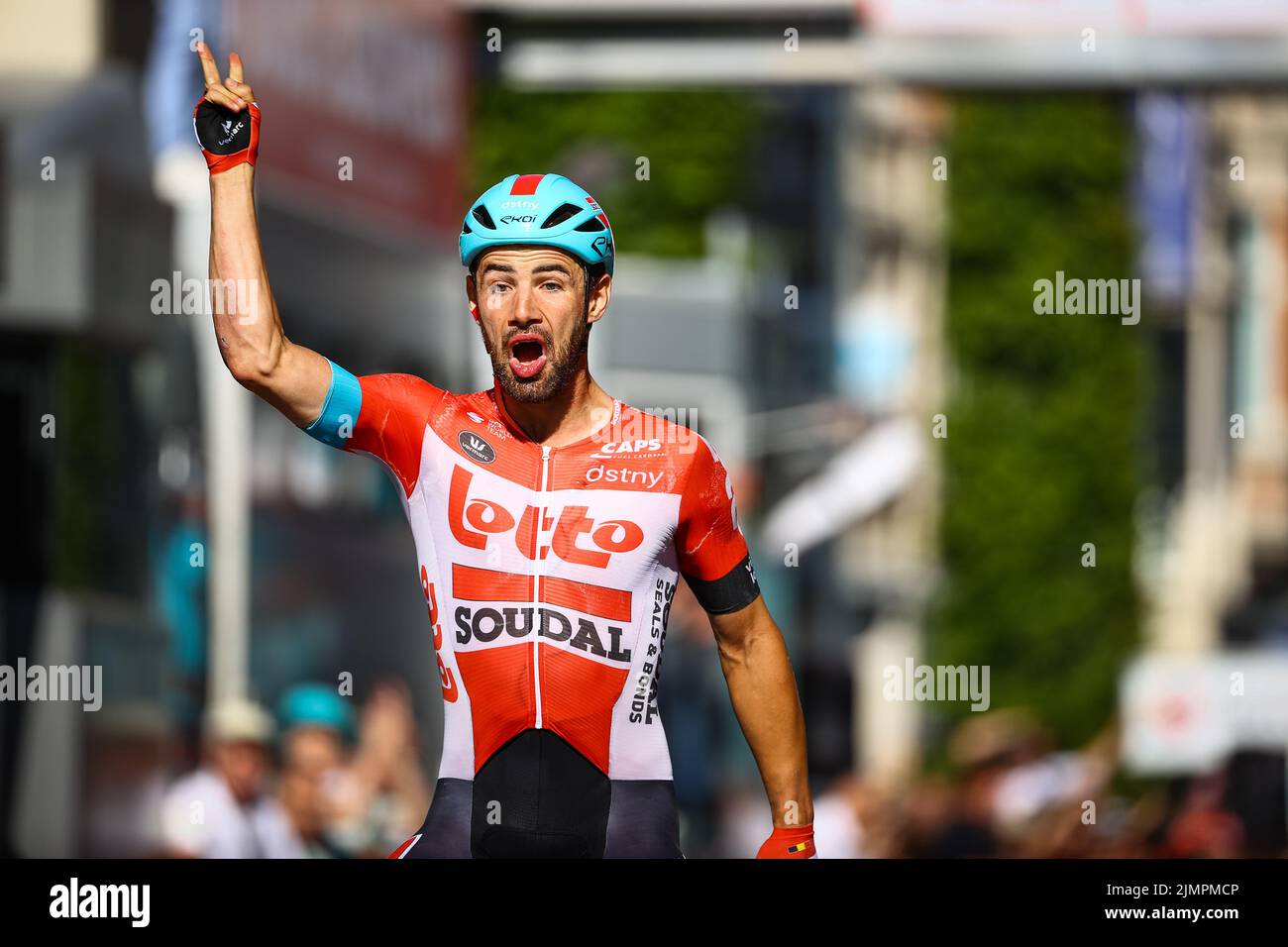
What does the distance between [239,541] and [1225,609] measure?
2671 cm

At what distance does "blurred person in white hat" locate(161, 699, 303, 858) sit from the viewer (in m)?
9.83

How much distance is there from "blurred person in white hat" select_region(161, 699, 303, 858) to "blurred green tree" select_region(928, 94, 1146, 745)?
18616mm

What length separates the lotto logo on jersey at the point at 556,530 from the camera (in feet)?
16.2

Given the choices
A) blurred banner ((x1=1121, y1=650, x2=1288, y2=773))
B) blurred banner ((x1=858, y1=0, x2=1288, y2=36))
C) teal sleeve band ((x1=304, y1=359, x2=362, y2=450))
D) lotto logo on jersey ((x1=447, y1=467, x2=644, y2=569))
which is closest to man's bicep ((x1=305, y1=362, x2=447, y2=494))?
teal sleeve band ((x1=304, y1=359, x2=362, y2=450))

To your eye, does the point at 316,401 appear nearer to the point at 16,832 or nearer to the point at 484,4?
the point at 16,832

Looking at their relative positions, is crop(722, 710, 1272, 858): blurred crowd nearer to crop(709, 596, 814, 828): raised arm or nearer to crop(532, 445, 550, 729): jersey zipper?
crop(709, 596, 814, 828): raised arm

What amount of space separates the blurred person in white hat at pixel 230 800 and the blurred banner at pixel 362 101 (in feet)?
10.8

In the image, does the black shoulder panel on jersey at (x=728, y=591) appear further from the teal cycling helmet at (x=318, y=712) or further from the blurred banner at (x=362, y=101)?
the blurred banner at (x=362, y=101)

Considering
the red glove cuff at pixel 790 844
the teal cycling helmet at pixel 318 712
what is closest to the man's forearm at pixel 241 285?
the red glove cuff at pixel 790 844

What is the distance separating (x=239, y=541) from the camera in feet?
41.3

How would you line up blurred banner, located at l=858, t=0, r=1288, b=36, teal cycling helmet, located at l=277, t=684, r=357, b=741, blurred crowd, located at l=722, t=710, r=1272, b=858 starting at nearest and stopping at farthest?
teal cycling helmet, located at l=277, t=684, r=357, b=741 → blurred crowd, located at l=722, t=710, r=1272, b=858 → blurred banner, located at l=858, t=0, r=1288, b=36

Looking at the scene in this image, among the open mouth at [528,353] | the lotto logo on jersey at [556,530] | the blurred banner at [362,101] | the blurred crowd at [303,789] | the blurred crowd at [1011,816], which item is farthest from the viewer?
the blurred crowd at [1011,816]

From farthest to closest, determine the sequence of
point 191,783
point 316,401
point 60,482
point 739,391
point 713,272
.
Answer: point 713,272, point 739,391, point 60,482, point 191,783, point 316,401

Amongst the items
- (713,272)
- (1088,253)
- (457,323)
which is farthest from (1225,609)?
(457,323)
